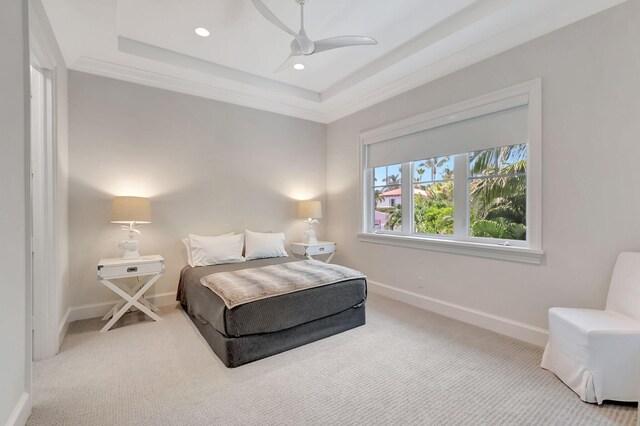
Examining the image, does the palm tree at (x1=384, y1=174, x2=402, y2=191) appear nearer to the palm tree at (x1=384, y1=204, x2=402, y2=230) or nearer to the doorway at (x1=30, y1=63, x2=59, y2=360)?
the palm tree at (x1=384, y1=204, x2=402, y2=230)

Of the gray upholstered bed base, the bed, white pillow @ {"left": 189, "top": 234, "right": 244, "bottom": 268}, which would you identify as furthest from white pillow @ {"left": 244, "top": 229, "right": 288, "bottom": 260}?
the gray upholstered bed base

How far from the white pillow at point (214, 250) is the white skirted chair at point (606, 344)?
311 cm

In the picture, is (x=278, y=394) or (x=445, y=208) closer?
(x=278, y=394)

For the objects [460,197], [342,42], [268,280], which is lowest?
[268,280]

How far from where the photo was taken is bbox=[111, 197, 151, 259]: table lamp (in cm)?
299

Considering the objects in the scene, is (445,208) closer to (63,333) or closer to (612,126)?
(612,126)

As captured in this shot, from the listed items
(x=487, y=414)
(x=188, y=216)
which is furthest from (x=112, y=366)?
(x=487, y=414)

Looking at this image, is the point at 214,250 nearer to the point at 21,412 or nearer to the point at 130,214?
the point at 130,214

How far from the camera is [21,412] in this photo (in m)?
1.56

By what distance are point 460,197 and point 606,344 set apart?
1795 mm

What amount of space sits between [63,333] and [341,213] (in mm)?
3572

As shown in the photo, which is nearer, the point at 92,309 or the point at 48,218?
the point at 48,218

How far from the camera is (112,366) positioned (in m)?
2.23

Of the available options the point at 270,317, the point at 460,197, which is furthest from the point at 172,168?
the point at 460,197
